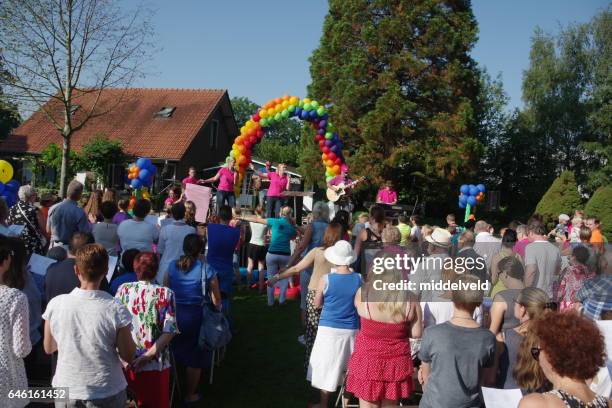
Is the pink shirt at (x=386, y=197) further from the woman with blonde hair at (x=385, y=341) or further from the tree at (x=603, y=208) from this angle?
the woman with blonde hair at (x=385, y=341)

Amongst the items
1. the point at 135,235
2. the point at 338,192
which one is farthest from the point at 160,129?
the point at 135,235

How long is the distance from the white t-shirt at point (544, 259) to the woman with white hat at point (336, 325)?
2.48 meters

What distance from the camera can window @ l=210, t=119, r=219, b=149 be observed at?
29.6m

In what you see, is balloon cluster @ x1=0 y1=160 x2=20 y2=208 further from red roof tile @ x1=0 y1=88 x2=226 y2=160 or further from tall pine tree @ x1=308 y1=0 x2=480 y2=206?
red roof tile @ x1=0 y1=88 x2=226 y2=160

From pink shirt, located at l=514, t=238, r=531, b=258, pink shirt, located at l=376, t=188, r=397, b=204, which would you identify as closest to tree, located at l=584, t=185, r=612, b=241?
pink shirt, located at l=376, t=188, r=397, b=204

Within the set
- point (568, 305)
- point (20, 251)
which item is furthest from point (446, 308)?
point (20, 251)

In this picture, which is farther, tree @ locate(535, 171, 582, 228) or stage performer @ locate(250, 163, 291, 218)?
tree @ locate(535, 171, 582, 228)

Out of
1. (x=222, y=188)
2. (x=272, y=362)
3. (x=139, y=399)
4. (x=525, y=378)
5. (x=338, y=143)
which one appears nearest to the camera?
(x=525, y=378)

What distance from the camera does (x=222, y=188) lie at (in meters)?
12.2

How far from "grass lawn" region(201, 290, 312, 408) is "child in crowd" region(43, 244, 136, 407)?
2061mm

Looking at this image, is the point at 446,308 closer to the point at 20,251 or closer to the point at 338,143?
the point at 20,251

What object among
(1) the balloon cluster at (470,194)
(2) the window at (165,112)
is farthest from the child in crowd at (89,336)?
(2) the window at (165,112)

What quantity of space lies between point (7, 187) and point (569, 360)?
30.9 feet

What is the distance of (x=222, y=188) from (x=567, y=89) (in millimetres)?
24506
